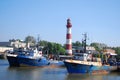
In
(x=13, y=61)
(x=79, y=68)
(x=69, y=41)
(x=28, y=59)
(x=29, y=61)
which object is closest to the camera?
(x=79, y=68)

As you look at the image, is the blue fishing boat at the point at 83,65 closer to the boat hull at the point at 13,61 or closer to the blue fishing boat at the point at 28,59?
the blue fishing boat at the point at 28,59

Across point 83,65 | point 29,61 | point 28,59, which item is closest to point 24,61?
point 28,59

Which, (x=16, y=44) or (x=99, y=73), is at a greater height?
(x=16, y=44)

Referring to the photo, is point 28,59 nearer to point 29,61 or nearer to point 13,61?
point 29,61

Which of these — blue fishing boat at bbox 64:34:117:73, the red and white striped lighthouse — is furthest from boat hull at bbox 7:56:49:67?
blue fishing boat at bbox 64:34:117:73

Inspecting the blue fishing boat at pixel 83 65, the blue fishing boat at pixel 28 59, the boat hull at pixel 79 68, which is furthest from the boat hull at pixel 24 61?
the boat hull at pixel 79 68

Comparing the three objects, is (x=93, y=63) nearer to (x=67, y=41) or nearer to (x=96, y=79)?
(x=96, y=79)

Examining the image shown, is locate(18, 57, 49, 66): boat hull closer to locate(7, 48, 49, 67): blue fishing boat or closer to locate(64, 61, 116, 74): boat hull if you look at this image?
locate(7, 48, 49, 67): blue fishing boat

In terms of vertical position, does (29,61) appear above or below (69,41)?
below

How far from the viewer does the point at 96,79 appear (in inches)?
1702

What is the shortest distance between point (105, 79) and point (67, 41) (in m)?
30.4

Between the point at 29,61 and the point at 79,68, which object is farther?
the point at 29,61

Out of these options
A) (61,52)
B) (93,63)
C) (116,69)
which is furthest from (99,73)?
(61,52)

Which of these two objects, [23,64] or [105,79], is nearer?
[105,79]
